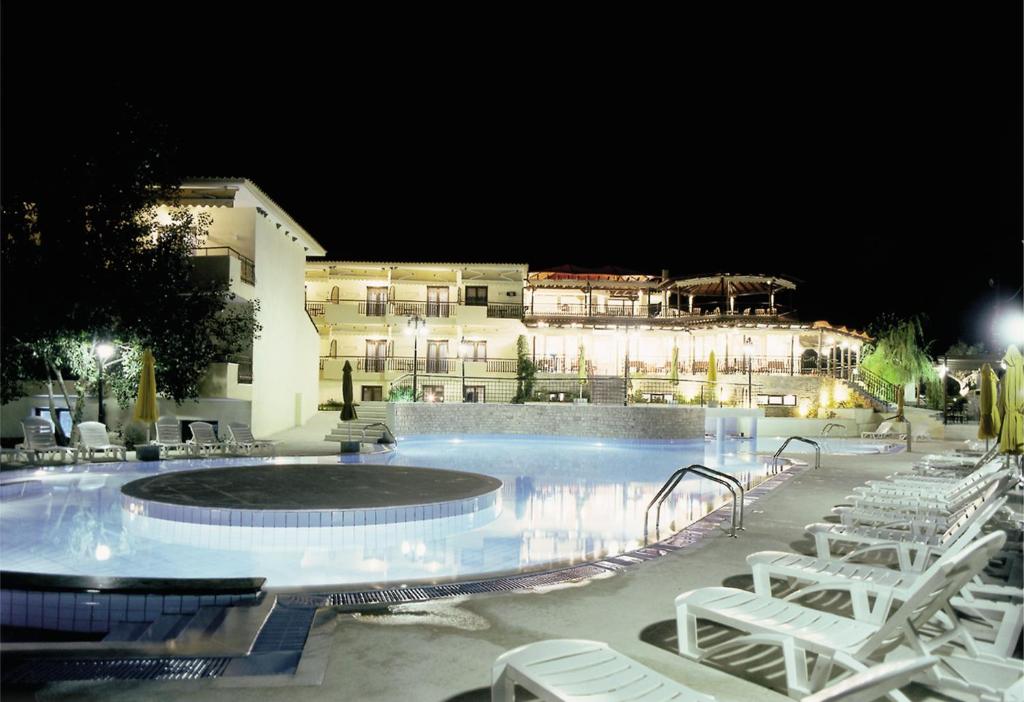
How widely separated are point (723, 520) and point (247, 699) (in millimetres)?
6564

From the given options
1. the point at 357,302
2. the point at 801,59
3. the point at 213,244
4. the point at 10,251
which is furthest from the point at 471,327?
the point at 10,251

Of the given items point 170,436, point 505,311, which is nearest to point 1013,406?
point 170,436


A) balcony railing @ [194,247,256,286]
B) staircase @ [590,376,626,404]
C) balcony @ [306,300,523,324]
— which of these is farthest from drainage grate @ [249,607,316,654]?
balcony @ [306,300,523,324]

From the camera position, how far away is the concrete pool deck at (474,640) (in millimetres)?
3529

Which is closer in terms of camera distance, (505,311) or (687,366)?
(505,311)

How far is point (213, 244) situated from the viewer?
70.2 ft

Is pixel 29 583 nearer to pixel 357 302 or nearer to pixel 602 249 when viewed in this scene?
pixel 357 302

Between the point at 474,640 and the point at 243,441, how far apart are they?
15187 millimetres

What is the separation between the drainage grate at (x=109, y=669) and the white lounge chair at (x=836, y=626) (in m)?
2.73

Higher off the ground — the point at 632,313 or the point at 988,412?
the point at 632,313

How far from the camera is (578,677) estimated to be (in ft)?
9.95

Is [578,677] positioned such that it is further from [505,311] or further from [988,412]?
[505,311]

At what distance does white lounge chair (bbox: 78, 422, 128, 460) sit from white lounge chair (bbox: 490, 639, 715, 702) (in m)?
15.1

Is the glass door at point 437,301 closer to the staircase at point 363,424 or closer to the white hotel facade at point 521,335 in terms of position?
the white hotel facade at point 521,335
